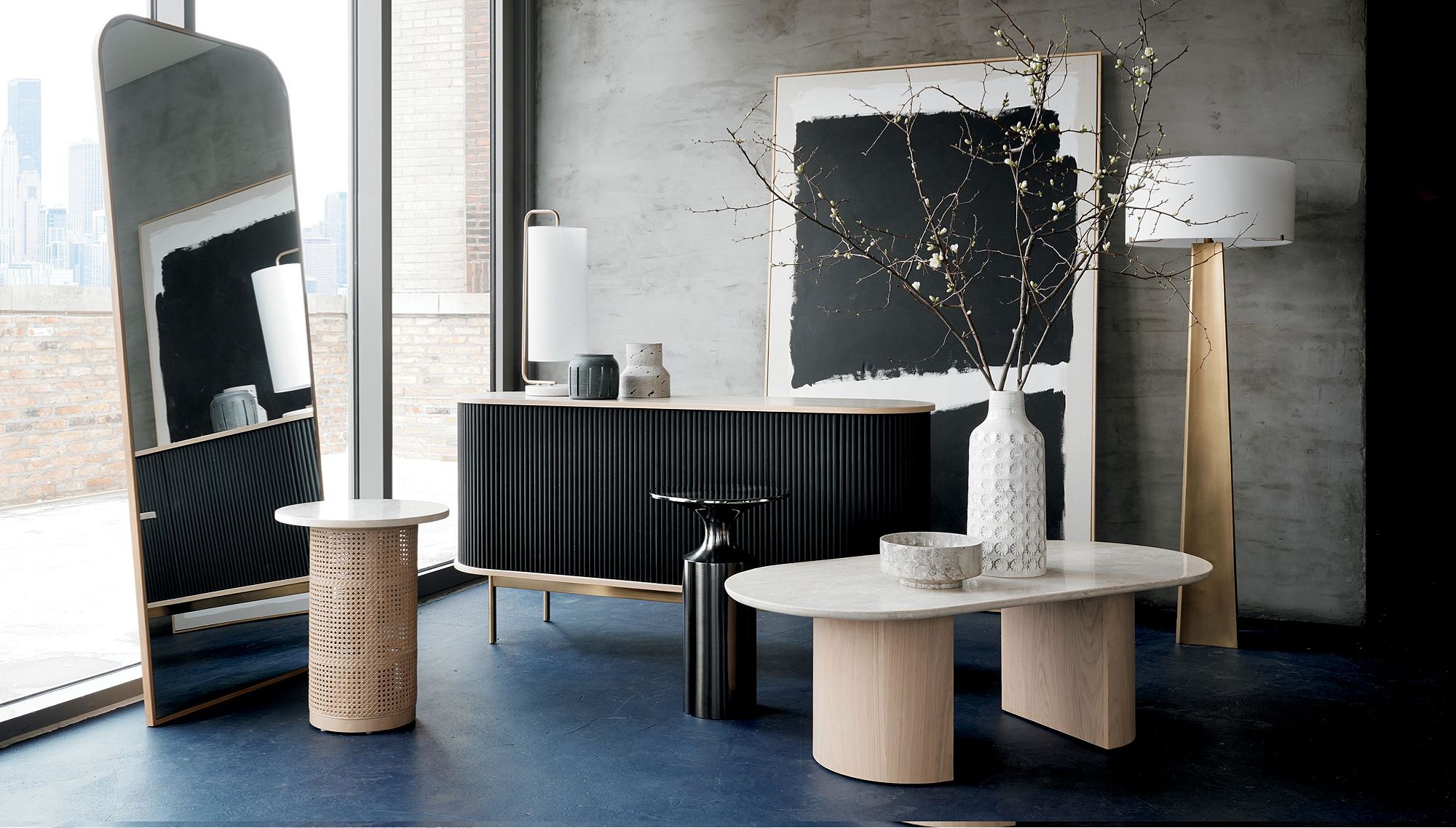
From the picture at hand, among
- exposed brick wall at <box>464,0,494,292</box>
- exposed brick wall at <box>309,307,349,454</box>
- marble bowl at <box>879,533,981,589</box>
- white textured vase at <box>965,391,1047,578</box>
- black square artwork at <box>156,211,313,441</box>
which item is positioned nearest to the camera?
marble bowl at <box>879,533,981,589</box>

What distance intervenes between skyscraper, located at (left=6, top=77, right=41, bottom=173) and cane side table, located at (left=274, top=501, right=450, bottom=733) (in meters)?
1.22

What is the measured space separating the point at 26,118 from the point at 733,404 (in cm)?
222

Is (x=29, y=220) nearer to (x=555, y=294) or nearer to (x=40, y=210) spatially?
(x=40, y=210)

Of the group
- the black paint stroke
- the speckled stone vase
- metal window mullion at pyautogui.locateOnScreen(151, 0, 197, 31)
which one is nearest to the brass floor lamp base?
the black paint stroke

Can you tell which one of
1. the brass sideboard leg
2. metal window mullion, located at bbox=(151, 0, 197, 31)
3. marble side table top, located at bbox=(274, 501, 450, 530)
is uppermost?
metal window mullion, located at bbox=(151, 0, 197, 31)

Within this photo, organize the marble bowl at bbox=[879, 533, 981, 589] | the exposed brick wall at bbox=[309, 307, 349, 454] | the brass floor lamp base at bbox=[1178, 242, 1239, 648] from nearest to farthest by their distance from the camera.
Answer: the marble bowl at bbox=[879, 533, 981, 589], the brass floor lamp base at bbox=[1178, 242, 1239, 648], the exposed brick wall at bbox=[309, 307, 349, 454]

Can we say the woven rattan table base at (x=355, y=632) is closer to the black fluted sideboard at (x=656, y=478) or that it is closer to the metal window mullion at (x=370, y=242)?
the black fluted sideboard at (x=656, y=478)

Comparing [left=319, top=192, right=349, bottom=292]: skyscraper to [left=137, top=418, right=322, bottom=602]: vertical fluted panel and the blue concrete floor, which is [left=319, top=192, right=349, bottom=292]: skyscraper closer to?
[left=137, top=418, right=322, bottom=602]: vertical fluted panel

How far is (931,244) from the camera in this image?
293 centimetres

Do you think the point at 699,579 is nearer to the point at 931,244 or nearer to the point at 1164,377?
the point at 931,244

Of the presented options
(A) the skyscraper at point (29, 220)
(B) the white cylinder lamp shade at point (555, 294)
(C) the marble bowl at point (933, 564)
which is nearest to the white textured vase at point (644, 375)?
(B) the white cylinder lamp shade at point (555, 294)

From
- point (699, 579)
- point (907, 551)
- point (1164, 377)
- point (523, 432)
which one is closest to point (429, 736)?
point (699, 579)

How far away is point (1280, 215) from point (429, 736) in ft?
10.8

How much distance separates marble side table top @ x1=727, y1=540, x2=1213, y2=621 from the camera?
2.61 metres
